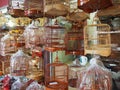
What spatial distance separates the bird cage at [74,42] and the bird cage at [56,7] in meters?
0.19

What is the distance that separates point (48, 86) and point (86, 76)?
23.9 inches

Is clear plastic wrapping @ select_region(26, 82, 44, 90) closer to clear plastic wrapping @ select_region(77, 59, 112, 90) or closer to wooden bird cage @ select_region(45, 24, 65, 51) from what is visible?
wooden bird cage @ select_region(45, 24, 65, 51)

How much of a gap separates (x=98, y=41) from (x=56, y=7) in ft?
1.35

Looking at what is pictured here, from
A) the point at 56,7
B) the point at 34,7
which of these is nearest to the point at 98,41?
the point at 56,7

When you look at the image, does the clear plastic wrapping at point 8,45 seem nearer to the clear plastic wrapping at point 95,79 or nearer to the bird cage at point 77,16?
the bird cage at point 77,16

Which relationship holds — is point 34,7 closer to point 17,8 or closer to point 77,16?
point 17,8

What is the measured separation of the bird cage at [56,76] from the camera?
1856mm

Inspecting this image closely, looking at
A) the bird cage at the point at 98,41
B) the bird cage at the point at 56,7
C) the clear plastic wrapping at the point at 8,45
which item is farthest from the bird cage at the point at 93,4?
the clear plastic wrapping at the point at 8,45

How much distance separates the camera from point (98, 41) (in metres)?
1.55

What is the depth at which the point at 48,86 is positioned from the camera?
187 centimetres

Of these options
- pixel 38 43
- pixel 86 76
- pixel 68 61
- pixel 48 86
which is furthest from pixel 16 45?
pixel 86 76

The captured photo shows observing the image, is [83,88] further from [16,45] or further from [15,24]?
[15,24]

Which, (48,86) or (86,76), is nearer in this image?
(86,76)

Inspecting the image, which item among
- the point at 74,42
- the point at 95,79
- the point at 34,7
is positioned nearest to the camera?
the point at 95,79
